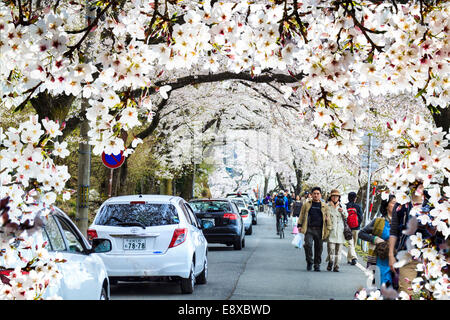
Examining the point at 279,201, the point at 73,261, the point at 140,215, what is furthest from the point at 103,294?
the point at 279,201

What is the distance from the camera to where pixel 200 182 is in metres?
49.2

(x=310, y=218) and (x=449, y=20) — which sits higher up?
(x=449, y=20)

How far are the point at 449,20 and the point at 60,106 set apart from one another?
402 inches

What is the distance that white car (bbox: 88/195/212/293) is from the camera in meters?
10.7

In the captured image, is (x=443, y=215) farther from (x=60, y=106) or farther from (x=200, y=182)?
(x=200, y=182)

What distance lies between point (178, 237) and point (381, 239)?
10.6 ft

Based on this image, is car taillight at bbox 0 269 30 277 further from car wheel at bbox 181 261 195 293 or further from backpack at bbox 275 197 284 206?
backpack at bbox 275 197 284 206

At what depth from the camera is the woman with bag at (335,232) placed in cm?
1529

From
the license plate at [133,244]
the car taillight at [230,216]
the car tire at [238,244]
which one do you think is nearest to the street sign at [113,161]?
the car taillight at [230,216]

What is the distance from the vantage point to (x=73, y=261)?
6156mm

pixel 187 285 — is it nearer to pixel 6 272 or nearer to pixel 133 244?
pixel 133 244

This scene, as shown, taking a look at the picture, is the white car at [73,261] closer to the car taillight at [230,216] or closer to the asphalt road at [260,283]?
the asphalt road at [260,283]

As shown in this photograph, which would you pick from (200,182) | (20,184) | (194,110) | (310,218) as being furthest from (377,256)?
(200,182)

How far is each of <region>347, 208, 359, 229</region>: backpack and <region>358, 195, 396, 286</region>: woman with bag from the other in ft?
23.7
